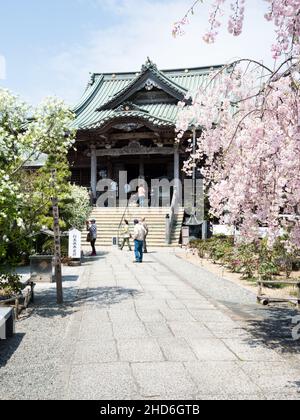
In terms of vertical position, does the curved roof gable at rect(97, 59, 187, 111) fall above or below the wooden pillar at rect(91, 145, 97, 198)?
above

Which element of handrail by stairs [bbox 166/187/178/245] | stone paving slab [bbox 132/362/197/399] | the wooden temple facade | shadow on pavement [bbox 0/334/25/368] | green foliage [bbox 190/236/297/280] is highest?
the wooden temple facade

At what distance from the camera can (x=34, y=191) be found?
30.4 feet

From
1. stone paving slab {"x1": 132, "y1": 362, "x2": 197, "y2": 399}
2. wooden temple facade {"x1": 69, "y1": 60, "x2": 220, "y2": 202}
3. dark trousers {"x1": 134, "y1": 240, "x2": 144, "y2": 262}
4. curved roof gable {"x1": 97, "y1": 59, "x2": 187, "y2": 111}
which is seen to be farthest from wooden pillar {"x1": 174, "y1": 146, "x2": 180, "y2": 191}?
stone paving slab {"x1": 132, "y1": 362, "x2": 197, "y2": 399}

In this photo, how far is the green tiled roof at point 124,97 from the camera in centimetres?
2642

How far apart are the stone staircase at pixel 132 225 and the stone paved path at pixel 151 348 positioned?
12.7m

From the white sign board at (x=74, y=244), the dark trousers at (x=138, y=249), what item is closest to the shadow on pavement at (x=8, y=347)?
the white sign board at (x=74, y=244)

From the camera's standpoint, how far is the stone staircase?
23.4 meters

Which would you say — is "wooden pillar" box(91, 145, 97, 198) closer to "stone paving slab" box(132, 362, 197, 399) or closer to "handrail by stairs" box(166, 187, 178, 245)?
"handrail by stairs" box(166, 187, 178, 245)

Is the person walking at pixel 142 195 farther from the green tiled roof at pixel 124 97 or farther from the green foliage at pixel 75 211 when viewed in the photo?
the green foliage at pixel 75 211

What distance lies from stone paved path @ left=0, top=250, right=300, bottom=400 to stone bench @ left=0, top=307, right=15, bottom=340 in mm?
167

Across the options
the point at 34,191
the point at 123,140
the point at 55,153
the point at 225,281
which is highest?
the point at 123,140
